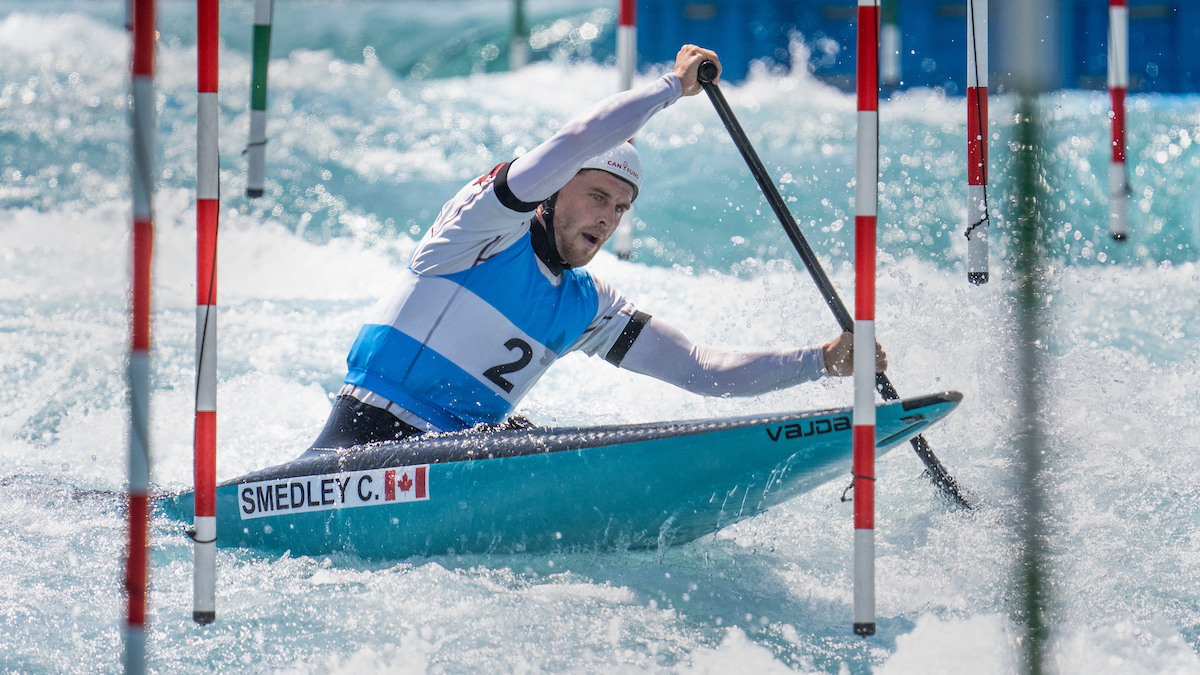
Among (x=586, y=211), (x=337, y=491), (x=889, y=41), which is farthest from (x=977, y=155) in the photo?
(x=889, y=41)

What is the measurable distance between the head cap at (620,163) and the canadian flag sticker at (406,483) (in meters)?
0.84


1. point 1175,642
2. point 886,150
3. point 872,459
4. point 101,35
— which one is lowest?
point 1175,642

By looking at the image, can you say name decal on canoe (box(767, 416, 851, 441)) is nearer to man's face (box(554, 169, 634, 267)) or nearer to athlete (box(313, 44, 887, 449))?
athlete (box(313, 44, 887, 449))

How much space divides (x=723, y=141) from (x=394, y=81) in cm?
578

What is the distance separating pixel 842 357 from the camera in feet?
8.77

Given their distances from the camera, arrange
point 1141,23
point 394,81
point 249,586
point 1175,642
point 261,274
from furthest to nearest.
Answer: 1. point 394,81
2. point 1141,23
3. point 261,274
4. point 249,586
5. point 1175,642

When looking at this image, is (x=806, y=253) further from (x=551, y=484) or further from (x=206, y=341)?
(x=206, y=341)

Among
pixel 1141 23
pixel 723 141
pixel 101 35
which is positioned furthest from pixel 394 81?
pixel 1141 23

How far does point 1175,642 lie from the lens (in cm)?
214

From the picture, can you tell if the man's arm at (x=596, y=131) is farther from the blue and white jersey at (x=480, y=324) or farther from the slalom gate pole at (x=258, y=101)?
the slalom gate pole at (x=258, y=101)

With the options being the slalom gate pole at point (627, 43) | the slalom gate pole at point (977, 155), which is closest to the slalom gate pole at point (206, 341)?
the slalom gate pole at point (977, 155)

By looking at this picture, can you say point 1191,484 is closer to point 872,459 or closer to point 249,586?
point 872,459

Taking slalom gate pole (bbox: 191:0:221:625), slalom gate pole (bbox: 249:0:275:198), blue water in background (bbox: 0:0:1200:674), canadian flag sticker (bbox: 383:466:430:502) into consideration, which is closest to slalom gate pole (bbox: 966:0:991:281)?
blue water in background (bbox: 0:0:1200:674)

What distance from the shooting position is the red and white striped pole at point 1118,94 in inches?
178
